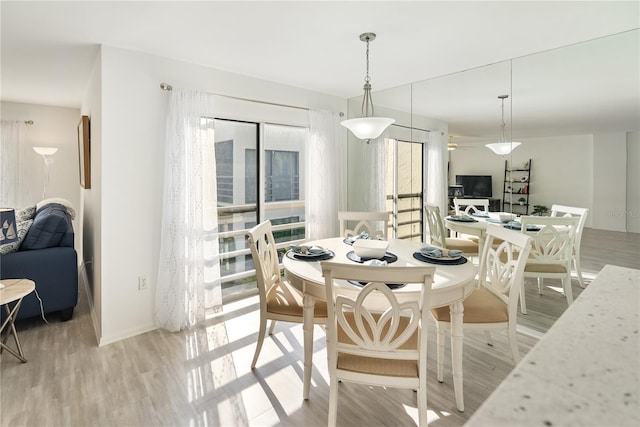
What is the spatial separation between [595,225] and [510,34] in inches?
65.1

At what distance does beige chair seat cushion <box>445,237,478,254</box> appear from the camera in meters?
3.30

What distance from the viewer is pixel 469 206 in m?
3.45

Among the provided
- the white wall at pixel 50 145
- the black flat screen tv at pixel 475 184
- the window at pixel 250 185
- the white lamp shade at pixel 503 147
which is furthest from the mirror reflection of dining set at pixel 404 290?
the white wall at pixel 50 145

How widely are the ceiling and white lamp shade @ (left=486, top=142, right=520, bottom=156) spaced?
11.4 inches

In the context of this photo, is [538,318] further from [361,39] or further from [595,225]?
[361,39]

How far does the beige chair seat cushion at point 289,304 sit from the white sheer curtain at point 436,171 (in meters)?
2.12

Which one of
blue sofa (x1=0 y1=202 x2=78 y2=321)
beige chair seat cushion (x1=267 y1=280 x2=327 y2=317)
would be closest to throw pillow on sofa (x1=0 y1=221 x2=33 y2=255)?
blue sofa (x1=0 y1=202 x2=78 y2=321)

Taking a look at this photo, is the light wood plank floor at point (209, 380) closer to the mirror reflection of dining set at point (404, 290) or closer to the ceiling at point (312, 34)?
the mirror reflection of dining set at point (404, 290)

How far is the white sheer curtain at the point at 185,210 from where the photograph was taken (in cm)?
293

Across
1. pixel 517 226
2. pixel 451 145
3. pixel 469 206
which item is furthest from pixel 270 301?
pixel 451 145

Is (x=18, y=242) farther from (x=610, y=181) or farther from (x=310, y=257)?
(x=610, y=181)

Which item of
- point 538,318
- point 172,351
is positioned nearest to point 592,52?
point 538,318

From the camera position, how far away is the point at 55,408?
1.94m

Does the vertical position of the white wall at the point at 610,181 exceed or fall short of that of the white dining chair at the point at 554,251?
it exceeds it
